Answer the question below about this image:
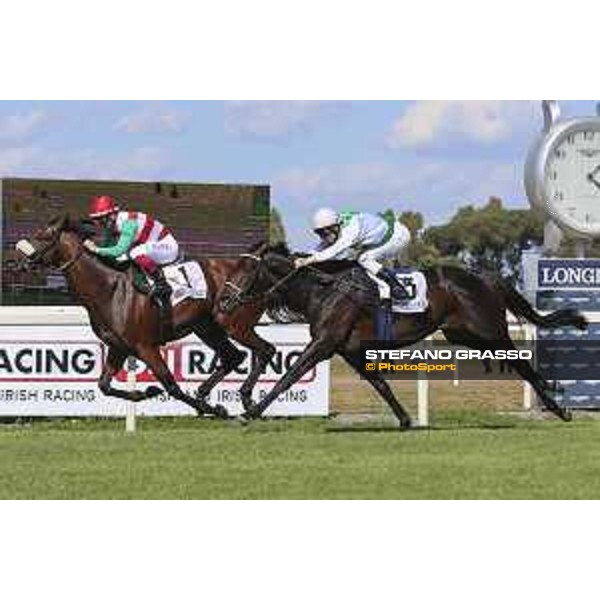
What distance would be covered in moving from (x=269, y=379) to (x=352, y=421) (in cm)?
91

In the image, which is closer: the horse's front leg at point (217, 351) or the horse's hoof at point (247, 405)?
the horse's front leg at point (217, 351)

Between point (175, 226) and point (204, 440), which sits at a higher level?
point (175, 226)

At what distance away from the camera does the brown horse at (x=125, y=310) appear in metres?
12.5

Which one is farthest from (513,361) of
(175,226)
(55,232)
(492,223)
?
(175,226)

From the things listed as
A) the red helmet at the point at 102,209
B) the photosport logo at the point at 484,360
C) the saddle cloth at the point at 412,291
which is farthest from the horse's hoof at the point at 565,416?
the red helmet at the point at 102,209

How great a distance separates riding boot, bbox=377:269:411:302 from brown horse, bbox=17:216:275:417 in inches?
45.7

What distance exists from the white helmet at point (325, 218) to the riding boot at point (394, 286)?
0.74 meters

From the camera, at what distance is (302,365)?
42.0ft

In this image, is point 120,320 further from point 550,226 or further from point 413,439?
point 550,226

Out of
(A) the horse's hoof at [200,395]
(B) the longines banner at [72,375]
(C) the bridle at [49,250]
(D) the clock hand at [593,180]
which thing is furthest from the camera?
(D) the clock hand at [593,180]

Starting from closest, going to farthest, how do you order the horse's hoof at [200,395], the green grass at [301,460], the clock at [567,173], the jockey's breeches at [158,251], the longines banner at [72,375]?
the green grass at [301,460] → the jockey's breeches at [158,251] → the horse's hoof at [200,395] → the longines banner at [72,375] → the clock at [567,173]

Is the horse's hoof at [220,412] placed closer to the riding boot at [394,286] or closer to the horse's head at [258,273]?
the horse's head at [258,273]

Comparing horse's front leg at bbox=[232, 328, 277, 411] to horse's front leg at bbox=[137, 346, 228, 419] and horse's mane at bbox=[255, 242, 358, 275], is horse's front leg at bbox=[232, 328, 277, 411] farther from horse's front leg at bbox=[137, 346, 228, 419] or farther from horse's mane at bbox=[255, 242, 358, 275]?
horse's mane at bbox=[255, 242, 358, 275]

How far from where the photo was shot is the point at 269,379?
14.2m
